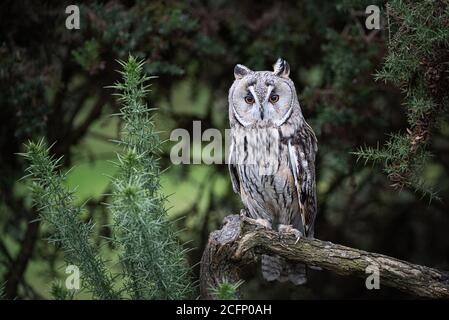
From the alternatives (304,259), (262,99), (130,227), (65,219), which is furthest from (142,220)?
(262,99)

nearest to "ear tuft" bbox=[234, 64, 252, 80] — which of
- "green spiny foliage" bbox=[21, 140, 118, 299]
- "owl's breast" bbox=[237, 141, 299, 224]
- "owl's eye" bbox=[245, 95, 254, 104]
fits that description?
"owl's eye" bbox=[245, 95, 254, 104]

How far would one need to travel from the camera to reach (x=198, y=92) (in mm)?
4461

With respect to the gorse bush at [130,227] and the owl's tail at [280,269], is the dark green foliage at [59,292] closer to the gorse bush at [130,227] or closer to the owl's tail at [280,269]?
the gorse bush at [130,227]

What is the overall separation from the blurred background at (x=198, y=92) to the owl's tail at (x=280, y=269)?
584 mm

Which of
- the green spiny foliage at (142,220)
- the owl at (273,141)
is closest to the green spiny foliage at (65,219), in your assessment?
the green spiny foliage at (142,220)

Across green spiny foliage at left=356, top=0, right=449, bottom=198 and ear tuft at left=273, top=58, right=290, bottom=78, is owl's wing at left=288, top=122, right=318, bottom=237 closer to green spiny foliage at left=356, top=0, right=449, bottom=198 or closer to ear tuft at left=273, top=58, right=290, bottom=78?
ear tuft at left=273, top=58, right=290, bottom=78

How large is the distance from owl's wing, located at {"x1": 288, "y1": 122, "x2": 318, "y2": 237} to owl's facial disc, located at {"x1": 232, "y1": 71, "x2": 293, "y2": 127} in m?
0.13

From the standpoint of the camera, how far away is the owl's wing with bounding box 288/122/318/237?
326cm

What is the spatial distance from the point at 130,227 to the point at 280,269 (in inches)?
57.7

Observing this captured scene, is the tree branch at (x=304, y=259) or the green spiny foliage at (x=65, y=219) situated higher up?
the green spiny foliage at (x=65, y=219)

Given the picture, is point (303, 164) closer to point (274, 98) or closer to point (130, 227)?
point (274, 98)

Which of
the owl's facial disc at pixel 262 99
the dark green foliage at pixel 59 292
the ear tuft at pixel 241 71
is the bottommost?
the dark green foliage at pixel 59 292

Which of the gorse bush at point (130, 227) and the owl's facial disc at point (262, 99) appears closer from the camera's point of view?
the gorse bush at point (130, 227)

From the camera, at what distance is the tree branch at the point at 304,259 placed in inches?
104
